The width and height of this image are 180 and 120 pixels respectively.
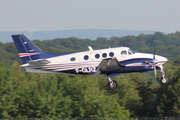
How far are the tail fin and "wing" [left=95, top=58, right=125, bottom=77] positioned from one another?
19.2 ft

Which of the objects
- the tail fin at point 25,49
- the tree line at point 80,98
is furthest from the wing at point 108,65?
the tree line at point 80,98

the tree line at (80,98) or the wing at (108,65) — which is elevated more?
the wing at (108,65)

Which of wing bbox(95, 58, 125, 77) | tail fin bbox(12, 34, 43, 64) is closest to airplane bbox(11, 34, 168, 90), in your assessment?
wing bbox(95, 58, 125, 77)

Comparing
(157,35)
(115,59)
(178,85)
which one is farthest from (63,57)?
(157,35)

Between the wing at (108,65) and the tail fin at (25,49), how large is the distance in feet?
19.2

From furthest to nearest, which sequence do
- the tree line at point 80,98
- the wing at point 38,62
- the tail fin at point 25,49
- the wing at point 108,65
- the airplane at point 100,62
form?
the tree line at point 80,98 < the tail fin at point 25,49 < the wing at point 38,62 < the airplane at point 100,62 < the wing at point 108,65

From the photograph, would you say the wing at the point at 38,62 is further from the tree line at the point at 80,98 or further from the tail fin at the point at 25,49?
the tree line at the point at 80,98

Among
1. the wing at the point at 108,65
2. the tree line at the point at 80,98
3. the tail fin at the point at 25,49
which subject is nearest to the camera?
the wing at the point at 108,65

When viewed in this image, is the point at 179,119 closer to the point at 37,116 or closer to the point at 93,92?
the point at 93,92

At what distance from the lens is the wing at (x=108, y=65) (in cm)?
2161

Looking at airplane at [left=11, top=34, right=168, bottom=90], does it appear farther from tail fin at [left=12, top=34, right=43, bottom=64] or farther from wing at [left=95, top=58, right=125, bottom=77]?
tail fin at [left=12, top=34, right=43, bottom=64]

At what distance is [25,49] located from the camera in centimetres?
2455

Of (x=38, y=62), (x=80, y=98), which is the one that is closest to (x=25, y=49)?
(x=38, y=62)

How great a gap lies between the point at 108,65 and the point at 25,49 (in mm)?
7800
